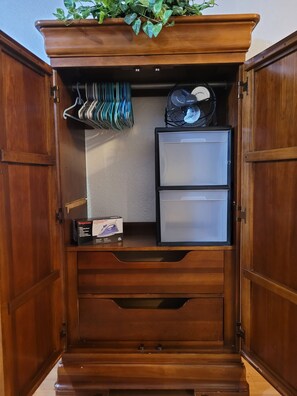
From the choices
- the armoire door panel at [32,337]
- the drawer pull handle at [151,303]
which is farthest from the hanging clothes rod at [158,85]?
the drawer pull handle at [151,303]

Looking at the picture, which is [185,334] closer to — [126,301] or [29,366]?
[126,301]

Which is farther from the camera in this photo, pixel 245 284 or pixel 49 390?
pixel 49 390

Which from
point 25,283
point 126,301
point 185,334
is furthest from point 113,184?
point 185,334

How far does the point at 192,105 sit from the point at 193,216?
587mm

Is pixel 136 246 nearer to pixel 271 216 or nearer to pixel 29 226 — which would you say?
pixel 29 226

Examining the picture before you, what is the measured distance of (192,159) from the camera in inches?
49.8

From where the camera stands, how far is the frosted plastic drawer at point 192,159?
1.25 meters

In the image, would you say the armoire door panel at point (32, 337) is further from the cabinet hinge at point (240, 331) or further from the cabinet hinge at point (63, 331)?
the cabinet hinge at point (240, 331)

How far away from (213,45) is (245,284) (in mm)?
1031

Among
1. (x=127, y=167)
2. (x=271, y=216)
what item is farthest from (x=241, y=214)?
(x=127, y=167)

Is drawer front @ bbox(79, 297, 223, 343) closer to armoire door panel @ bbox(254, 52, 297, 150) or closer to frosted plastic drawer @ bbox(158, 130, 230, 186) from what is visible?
frosted plastic drawer @ bbox(158, 130, 230, 186)

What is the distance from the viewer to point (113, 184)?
1648mm

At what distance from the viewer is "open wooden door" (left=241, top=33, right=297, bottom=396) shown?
37.0 inches

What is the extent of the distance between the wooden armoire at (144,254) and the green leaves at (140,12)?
0.16ft
